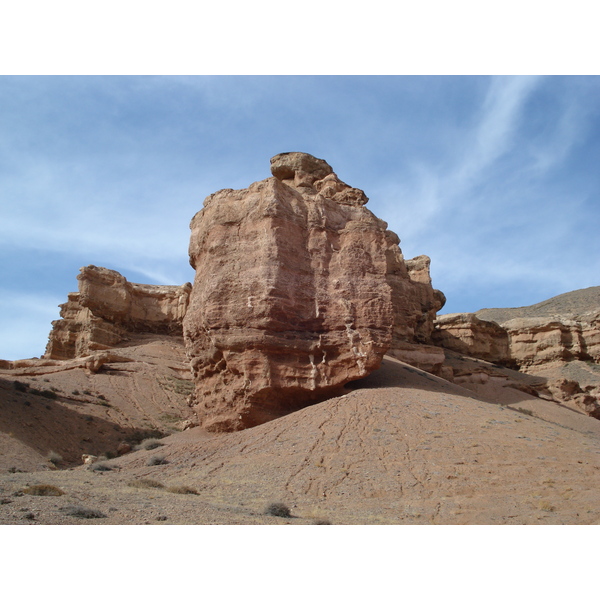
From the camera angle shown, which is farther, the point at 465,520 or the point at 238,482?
the point at 238,482

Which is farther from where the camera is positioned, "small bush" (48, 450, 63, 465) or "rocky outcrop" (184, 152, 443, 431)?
"small bush" (48, 450, 63, 465)

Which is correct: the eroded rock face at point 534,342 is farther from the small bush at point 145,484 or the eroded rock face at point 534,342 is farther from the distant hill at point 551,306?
the distant hill at point 551,306

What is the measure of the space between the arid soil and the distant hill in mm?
65840

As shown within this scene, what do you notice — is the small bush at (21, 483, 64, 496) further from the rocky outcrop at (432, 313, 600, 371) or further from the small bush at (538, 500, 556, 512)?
the rocky outcrop at (432, 313, 600, 371)

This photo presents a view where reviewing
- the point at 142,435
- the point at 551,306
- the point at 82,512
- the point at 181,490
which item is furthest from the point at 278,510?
the point at 551,306

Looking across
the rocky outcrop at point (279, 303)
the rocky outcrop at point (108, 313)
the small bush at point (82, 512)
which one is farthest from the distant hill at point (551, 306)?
the small bush at point (82, 512)

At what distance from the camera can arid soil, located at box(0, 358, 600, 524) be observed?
9.35 metres

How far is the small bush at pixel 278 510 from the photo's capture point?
991 centimetres

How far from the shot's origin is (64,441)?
22.4 m

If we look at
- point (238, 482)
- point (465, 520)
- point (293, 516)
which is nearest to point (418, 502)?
point (465, 520)

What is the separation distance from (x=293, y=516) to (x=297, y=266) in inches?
401

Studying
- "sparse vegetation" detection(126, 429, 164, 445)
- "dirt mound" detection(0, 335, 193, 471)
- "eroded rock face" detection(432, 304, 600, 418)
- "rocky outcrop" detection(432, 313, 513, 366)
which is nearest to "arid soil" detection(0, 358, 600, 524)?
"dirt mound" detection(0, 335, 193, 471)

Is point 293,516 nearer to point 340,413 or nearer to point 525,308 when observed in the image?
point 340,413

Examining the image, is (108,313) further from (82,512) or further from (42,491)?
(82,512)
